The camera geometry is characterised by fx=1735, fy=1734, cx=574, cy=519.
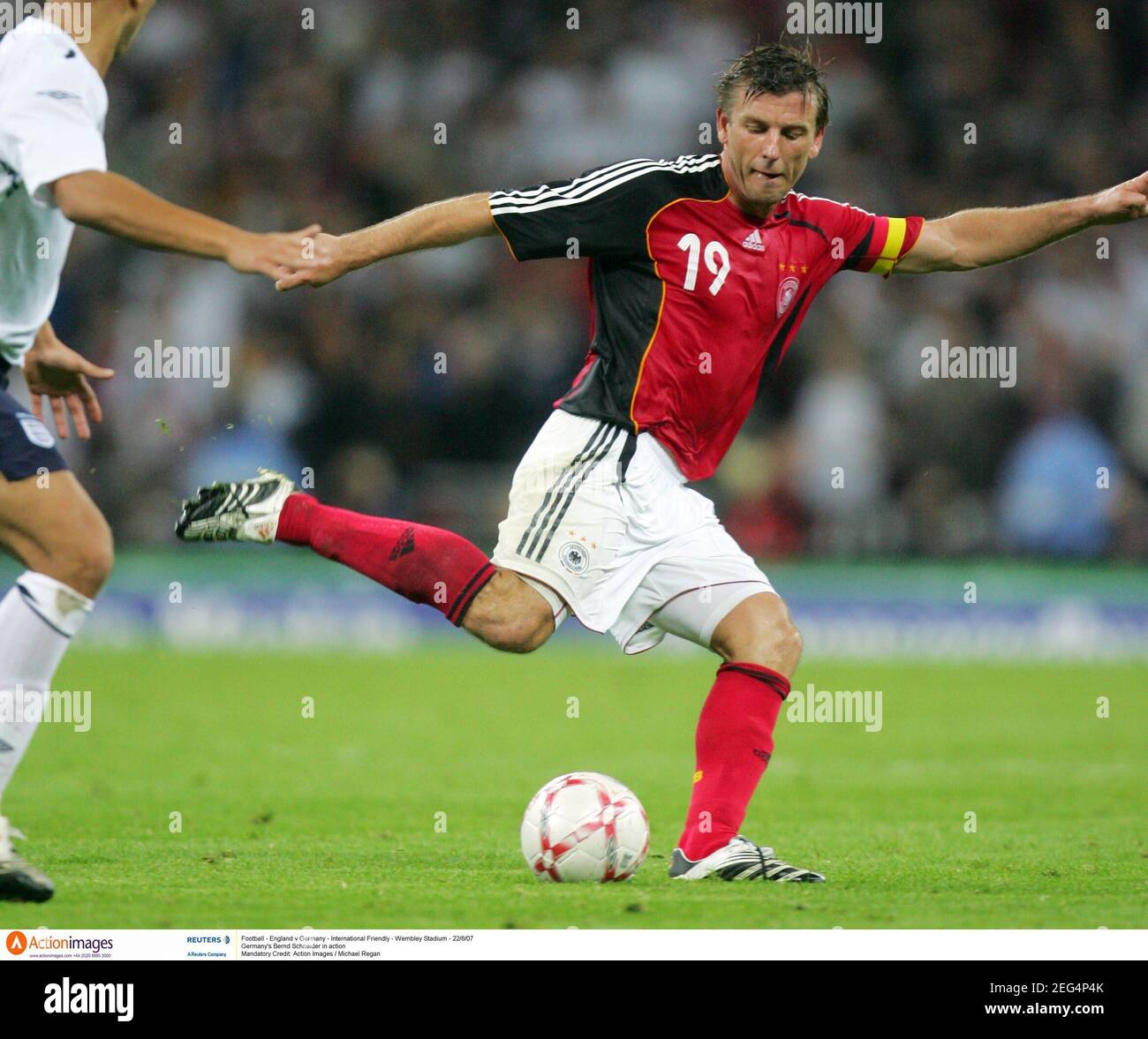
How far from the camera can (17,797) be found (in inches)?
304

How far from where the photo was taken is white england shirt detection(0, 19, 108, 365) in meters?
4.71

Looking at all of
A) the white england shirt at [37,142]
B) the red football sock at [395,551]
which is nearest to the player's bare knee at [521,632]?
the red football sock at [395,551]

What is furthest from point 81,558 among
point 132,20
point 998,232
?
point 998,232

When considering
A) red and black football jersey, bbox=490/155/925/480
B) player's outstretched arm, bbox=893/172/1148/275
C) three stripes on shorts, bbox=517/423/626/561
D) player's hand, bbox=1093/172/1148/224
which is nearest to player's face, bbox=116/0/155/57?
red and black football jersey, bbox=490/155/925/480

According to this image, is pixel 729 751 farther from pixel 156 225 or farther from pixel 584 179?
pixel 156 225

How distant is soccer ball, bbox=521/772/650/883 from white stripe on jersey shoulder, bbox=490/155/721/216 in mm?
1974

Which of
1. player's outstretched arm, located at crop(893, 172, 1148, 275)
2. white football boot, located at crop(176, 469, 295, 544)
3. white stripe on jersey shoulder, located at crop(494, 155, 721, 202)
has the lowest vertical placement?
white football boot, located at crop(176, 469, 295, 544)

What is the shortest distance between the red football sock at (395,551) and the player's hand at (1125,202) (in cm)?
253

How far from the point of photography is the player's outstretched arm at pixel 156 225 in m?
4.62

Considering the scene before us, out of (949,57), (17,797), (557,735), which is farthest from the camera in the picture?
(949,57)

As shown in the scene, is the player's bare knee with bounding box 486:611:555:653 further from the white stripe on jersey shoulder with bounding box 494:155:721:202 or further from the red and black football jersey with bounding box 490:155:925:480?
the white stripe on jersey shoulder with bounding box 494:155:721:202

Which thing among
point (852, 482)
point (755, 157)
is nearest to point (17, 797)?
point (755, 157)

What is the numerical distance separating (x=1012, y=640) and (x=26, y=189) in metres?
10.9

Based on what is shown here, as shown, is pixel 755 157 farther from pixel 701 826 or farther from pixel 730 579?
pixel 701 826
